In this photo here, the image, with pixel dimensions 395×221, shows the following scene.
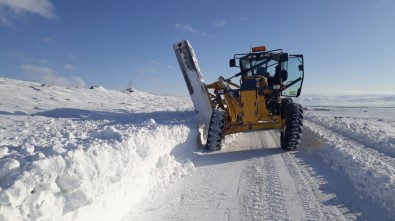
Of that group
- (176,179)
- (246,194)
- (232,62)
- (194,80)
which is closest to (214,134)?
(194,80)

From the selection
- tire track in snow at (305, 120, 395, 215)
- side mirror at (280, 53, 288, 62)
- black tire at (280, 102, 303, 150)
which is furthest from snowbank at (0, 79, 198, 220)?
side mirror at (280, 53, 288, 62)

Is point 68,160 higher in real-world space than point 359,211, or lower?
higher

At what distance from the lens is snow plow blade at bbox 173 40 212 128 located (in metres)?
9.75

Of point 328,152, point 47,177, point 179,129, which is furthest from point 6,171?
point 328,152

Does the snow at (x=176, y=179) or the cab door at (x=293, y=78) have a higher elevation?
the cab door at (x=293, y=78)

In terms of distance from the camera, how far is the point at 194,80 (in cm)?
988

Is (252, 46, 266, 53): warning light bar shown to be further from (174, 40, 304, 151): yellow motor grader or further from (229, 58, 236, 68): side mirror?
(229, 58, 236, 68): side mirror

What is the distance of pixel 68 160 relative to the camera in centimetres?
385

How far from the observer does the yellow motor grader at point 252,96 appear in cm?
844

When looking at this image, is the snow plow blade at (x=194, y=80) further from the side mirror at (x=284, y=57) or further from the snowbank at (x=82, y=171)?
the side mirror at (x=284, y=57)

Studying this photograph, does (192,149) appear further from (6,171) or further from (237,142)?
(6,171)

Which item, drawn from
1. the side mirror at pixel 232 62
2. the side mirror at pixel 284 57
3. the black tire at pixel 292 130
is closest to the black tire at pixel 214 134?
the black tire at pixel 292 130

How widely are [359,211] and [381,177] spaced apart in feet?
3.77

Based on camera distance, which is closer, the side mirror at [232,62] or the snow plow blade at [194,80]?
the snow plow blade at [194,80]
